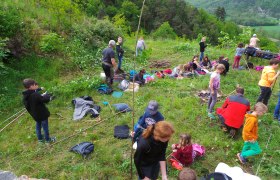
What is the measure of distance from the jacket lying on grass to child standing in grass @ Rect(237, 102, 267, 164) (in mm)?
4107

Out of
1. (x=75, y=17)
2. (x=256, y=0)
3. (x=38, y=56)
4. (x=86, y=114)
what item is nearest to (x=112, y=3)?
(x=75, y=17)

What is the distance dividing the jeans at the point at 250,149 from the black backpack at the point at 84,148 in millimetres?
3445

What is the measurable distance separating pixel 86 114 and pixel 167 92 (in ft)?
10.5

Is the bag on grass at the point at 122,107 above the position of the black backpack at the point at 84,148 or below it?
above

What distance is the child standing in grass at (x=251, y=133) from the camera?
16.1 feet

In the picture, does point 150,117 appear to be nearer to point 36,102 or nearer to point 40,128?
point 36,102

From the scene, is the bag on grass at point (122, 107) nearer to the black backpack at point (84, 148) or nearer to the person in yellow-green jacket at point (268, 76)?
the black backpack at point (84, 148)

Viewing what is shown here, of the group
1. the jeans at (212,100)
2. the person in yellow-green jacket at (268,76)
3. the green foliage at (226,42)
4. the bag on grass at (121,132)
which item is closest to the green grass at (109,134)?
the bag on grass at (121,132)

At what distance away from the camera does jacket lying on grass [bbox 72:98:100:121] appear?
7.44 meters

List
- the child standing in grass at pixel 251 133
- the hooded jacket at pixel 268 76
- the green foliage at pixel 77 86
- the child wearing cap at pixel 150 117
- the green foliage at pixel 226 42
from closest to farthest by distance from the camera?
the child wearing cap at pixel 150 117 → the child standing in grass at pixel 251 133 → the hooded jacket at pixel 268 76 → the green foliage at pixel 77 86 → the green foliage at pixel 226 42

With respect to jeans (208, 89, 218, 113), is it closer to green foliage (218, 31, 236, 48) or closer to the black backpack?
the black backpack

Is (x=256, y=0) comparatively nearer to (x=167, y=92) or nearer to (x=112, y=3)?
(x=112, y=3)

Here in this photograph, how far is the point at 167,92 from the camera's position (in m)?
9.25

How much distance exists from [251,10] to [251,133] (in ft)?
571
